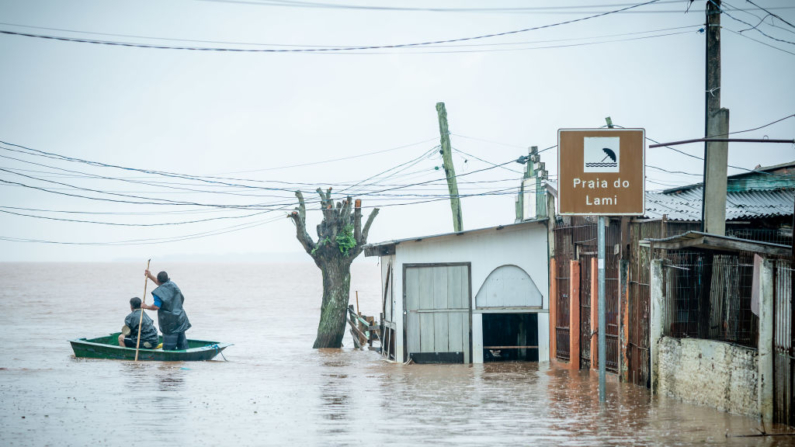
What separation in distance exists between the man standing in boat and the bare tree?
258 inches

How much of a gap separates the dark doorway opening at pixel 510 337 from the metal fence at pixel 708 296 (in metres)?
6.73

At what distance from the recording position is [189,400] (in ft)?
46.4

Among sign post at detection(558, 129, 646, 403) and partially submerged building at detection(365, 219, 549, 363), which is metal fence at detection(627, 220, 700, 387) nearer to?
sign post at detection(558, 129, 646, 403)

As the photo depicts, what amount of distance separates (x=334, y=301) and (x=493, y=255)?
8.70 m

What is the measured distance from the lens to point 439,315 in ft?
70.5

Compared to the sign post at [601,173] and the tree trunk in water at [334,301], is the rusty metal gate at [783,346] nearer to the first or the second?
the sign post at [601,173]

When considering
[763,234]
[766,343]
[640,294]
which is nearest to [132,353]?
[640,294]

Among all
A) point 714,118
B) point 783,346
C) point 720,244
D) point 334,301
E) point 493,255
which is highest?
point 714,118

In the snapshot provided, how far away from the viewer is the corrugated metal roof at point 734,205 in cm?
1631

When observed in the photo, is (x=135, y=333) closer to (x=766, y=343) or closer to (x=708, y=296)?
(x=708, y=296)

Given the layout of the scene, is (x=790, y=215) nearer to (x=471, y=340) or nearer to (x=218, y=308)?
(x=471, y=340)

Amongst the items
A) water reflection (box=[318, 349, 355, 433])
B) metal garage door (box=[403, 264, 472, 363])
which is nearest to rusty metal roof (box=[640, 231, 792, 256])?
water reflection (box=[318, 349, 355, 433])

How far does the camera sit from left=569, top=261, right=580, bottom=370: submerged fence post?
1917 cm

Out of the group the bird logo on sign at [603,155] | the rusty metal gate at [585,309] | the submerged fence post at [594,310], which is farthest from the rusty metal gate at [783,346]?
the rusty metal gate at [585,309]
